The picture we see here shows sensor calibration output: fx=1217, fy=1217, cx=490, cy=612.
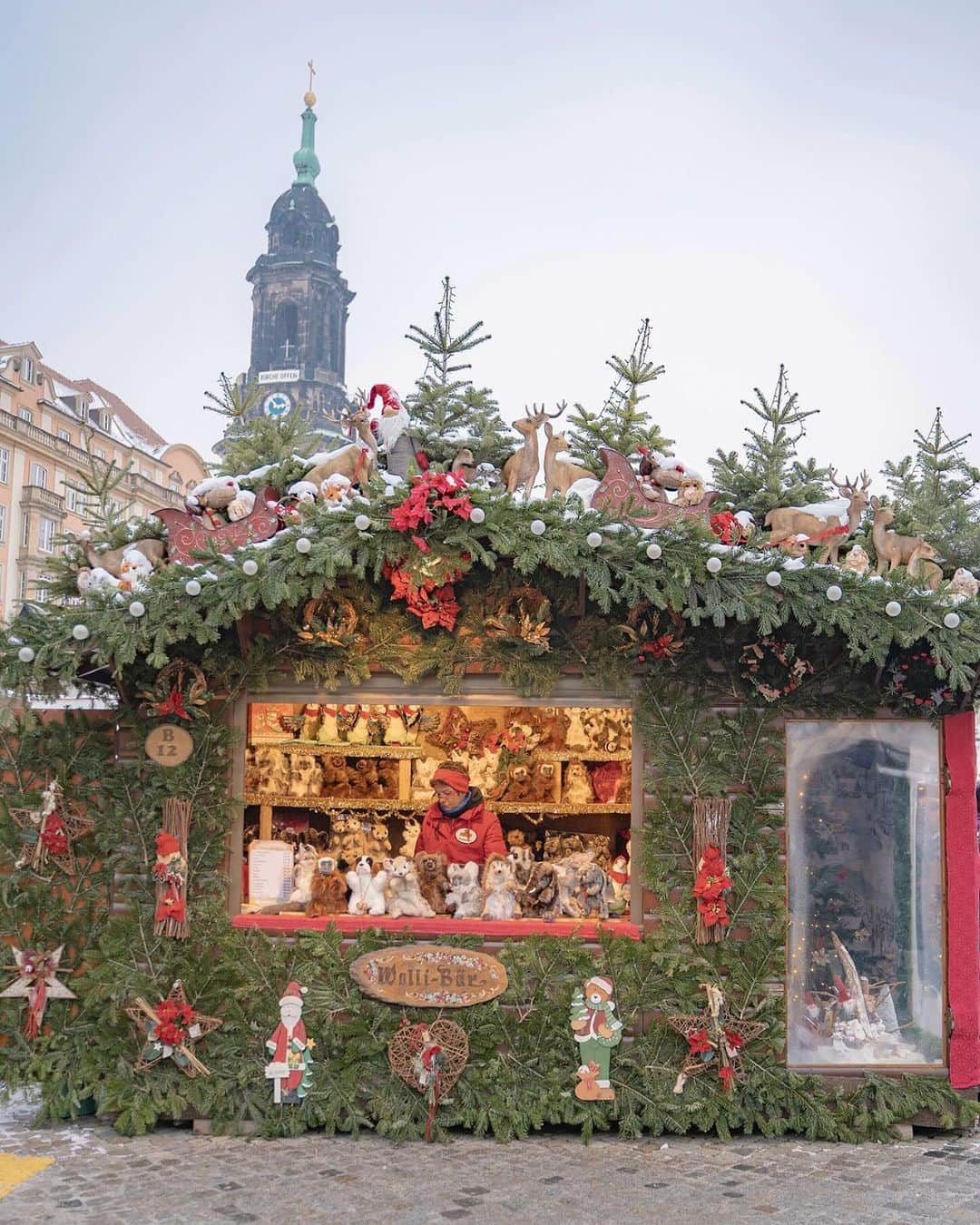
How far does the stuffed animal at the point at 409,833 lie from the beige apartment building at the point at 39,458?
95.1 ft

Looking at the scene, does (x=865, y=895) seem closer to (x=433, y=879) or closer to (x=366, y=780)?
(x=433, y=879)

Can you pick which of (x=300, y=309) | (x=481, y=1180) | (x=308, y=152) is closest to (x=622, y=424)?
(x=481, y=1180)

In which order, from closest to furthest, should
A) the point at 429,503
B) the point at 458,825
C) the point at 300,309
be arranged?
the point at 429,503
the point at 458,825
the point at 300,309

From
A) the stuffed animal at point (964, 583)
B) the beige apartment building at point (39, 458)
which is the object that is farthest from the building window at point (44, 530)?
the stuffed animal at point (964, 583)

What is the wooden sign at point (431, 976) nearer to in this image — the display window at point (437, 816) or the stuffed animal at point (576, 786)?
the display window at point (437, 816)

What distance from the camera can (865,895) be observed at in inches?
291

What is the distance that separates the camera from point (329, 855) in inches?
317

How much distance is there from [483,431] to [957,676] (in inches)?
141

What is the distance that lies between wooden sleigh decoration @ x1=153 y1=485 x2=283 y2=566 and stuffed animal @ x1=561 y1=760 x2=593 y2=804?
2.76 m

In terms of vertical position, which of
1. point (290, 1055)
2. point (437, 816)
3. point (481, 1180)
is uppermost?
point (437, 816)

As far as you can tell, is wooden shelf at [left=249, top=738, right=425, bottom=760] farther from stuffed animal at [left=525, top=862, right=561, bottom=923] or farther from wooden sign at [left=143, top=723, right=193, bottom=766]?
stuffed animal at [left=525, top=862, right=561, bottom=923]

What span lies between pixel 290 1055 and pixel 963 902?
410 centimetres

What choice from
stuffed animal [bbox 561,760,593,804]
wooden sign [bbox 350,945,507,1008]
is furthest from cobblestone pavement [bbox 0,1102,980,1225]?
stuffed animal [bbox 561,760,593,804]

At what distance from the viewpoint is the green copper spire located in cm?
8800
